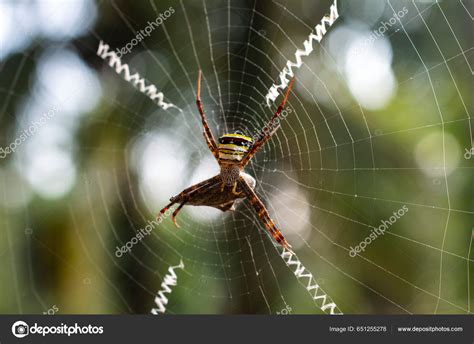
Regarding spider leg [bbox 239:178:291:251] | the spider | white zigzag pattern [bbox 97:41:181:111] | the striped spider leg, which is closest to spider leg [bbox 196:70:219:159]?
the spider

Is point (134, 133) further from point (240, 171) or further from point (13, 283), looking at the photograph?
point (240, 171)

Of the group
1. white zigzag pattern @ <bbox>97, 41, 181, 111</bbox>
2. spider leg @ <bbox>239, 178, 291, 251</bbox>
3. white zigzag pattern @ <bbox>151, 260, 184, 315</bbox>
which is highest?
white zigzag pattern @ <bbox>97, 41, 181, 111</bbox>

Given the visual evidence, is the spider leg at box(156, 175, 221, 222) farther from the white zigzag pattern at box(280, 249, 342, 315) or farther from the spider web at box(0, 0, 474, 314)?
the white zigzag pattern at box(280, 249, 342, 315)

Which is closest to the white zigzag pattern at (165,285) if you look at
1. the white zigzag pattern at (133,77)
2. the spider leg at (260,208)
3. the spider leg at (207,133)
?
the white zigzag pattern at (133,77)

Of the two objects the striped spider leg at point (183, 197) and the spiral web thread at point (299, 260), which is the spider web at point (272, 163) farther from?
the striped spider leg at point (183, 197)

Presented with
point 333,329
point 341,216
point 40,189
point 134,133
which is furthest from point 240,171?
point 40,189

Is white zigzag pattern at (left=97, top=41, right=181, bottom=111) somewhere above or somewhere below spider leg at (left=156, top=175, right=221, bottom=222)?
above
